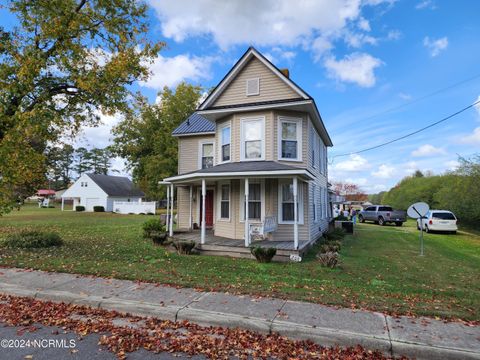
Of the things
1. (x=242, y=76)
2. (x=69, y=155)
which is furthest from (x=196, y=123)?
(x=69, y=155)

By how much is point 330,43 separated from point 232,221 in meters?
11.1

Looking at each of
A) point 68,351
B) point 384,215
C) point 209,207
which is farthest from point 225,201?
point 384,215

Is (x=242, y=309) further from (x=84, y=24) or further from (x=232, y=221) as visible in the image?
(x=84, y=24)

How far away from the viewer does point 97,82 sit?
10.3 m

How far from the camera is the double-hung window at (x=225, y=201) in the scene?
503 inches

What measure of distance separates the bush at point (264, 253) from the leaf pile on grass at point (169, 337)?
466 centimetres

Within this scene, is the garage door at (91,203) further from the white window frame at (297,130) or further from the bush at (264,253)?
the bush at (264,253)

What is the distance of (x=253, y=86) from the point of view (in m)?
12.4

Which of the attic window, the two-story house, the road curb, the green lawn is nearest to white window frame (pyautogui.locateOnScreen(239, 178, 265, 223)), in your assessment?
the two-story house

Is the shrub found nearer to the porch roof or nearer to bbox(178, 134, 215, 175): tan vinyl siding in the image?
the porch roof

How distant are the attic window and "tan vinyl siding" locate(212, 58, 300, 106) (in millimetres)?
128

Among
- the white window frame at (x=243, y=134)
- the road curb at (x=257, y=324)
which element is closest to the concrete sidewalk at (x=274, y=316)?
the road curb at (x=257, y=324)

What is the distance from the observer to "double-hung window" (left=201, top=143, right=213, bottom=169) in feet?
51.8

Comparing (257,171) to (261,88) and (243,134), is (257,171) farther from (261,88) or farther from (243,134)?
(261,88)
